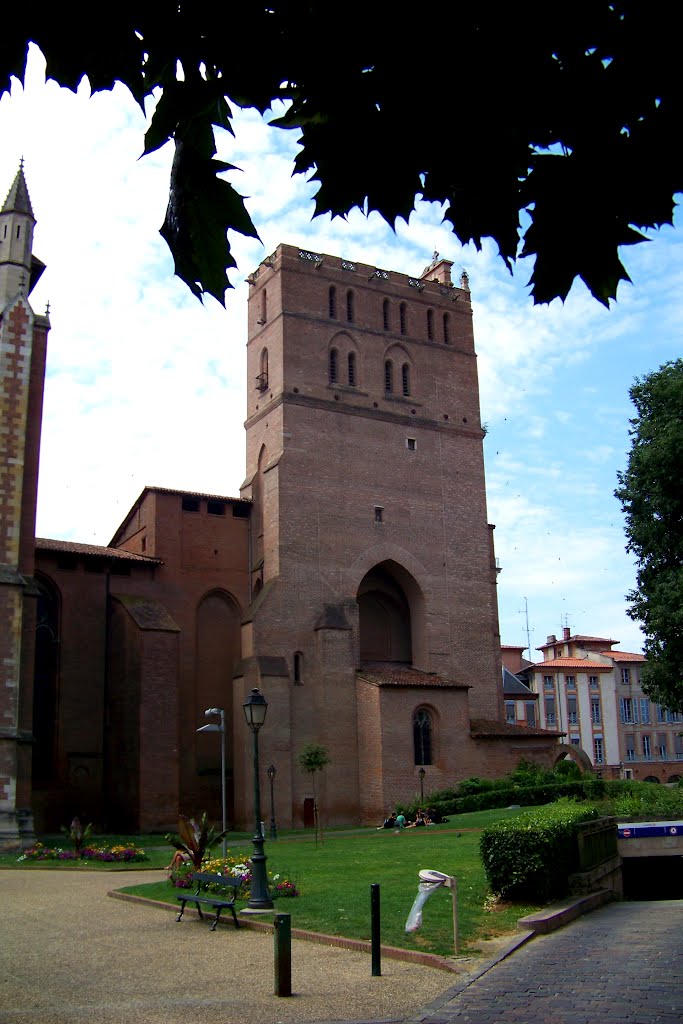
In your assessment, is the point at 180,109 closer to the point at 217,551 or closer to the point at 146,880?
the point at 146,880

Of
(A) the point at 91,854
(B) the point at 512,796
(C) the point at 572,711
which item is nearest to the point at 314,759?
(B) the point at 512,796

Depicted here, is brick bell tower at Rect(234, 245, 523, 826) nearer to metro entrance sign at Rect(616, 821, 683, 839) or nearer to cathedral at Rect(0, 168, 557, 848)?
cathedral at Rect(0, 168, 557, 848)

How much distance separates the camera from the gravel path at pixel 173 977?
28.2 ft

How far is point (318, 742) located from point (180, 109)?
35568 mm

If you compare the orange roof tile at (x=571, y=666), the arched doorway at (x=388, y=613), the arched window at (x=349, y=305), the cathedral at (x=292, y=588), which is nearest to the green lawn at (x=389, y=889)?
the cathedral at (x=292, y=588)

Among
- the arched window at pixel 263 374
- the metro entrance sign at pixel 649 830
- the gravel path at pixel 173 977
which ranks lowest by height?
the gravel path at pixel 173 977

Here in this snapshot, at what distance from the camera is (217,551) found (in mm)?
40000

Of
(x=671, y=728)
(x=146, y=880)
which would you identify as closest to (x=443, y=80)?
(x=146, y=880)

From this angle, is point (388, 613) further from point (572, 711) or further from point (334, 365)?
point (572, 711)

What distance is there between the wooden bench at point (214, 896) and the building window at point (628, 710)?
2539 inches

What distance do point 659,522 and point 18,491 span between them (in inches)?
A: 736

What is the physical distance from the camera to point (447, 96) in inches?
114

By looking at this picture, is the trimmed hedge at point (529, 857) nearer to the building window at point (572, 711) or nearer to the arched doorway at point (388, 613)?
the arched doorway at point (388, 613)

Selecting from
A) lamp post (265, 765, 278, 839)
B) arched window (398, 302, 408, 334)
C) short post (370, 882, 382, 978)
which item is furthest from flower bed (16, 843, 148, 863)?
arched window (398, 302, 408, 334)
